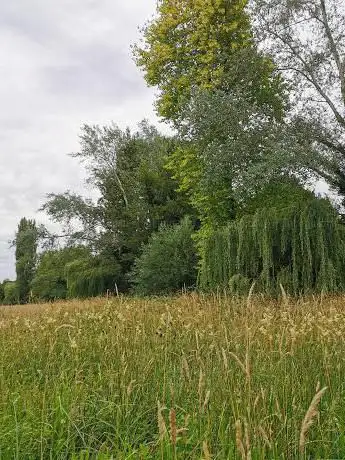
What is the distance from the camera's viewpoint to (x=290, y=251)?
1295 centimetres

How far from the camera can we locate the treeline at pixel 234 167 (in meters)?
12.7

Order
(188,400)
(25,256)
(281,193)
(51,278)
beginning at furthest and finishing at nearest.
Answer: (25,256) → (51,278) → (281,193) → (188,400)

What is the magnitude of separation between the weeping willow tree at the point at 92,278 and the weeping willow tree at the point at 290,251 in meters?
11.8

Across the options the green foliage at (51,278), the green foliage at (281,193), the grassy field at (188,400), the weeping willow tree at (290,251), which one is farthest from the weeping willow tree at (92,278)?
the grassy field at (188,400)

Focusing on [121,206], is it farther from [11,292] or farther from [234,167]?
[11,292]

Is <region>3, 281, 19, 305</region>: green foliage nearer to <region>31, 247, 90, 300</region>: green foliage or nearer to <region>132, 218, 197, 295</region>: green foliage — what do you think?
<region>31, 247, 90, 300</region>: green foliage

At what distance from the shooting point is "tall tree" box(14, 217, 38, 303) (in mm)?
25578

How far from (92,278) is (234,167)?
37.5 ft

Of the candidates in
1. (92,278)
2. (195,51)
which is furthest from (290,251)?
(92,278)

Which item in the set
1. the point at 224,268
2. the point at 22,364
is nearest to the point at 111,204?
the point at 224,268

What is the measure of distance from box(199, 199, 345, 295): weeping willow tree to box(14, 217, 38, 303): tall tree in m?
8.25

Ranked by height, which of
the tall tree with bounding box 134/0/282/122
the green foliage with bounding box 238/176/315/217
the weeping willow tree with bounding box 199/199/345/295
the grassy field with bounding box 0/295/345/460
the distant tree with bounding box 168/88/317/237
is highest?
the tall tree with bounding box 134/0/282/122

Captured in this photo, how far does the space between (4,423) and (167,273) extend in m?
16.9

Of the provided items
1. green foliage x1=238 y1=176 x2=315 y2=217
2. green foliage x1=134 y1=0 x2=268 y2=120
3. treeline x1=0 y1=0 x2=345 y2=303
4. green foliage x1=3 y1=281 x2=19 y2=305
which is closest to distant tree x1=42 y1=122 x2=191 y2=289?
treeline x1=0 y1=0 x2=345 y2=303
